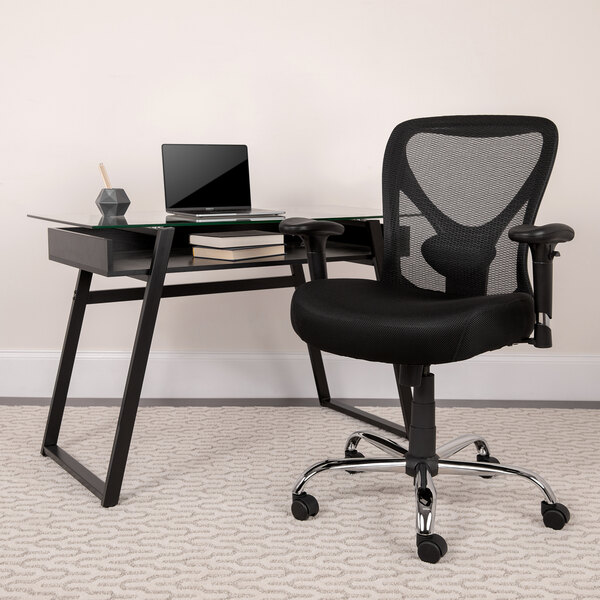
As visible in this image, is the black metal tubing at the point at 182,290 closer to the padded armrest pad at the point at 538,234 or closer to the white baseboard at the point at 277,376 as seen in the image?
the white baseboard at the point at 277,376

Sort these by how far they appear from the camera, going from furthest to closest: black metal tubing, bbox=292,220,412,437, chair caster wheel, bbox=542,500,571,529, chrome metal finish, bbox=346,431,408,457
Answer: black metal tubing, bbox=292,220,412,437 < chrome metal finish, bbox=346,431,408,457 < chair caster wheel, bbox=542,500,571,529

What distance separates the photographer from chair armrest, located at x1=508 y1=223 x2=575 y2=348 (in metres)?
1.92

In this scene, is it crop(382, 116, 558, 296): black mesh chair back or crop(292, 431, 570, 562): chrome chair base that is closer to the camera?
crop(292, 431, 570, 562): chrome chair base

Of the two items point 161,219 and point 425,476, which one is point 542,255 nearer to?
point 425,476

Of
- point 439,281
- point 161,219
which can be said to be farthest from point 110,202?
point 439,281

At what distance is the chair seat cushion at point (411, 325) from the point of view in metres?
1.89

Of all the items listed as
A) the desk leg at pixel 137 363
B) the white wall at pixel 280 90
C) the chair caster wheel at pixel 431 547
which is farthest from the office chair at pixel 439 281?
the white wall at pixel 280 90

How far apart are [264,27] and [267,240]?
1.11 m

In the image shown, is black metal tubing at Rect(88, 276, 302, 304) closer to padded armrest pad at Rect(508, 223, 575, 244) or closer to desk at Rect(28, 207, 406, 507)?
desk at Rect(28, 207, 406, 507)

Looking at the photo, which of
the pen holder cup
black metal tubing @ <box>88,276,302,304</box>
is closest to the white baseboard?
black metal tubing @ <box>88,276,302,304</box>

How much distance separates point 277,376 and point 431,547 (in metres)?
1.55

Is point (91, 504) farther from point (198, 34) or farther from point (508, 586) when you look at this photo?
point (198, 34)

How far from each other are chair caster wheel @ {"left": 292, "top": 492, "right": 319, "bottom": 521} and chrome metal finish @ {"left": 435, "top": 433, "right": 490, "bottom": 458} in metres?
0.34

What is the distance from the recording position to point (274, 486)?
2.42 m
